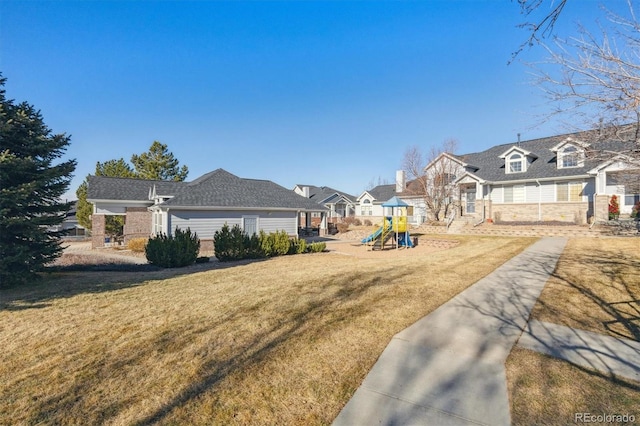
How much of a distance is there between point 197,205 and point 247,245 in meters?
5.65

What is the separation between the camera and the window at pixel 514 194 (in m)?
25.4

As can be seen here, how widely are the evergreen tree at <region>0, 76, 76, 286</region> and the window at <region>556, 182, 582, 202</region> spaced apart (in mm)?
29146

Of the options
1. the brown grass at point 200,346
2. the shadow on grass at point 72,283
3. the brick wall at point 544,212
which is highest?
the brick wall at point 544,212

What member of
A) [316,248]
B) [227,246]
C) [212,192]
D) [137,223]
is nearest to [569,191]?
[316,248]

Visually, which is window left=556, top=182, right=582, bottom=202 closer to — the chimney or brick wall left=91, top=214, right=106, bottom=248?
the chimney

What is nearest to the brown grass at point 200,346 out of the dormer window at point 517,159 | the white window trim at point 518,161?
the white window trim at point 518,161

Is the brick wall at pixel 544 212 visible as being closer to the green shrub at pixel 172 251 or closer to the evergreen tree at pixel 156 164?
the green shrub at pixel 172 251

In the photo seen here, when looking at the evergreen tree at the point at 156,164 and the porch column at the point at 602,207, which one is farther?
the evergreen tree at the point at 156,164

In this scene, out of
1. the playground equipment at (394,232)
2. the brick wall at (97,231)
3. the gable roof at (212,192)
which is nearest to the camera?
the gable roof at (212,192)

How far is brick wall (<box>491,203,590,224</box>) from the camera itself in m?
22.5

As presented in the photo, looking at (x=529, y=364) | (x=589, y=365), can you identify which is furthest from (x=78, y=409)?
(x=589, y=365)

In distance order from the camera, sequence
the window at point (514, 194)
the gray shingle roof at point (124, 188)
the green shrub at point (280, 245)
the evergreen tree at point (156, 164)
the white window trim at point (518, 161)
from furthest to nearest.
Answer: the evergreen tree at point (156, 164) → the white window trim at point (518, 161) → the window at point (514, 194) → the gray shingle roof at point (124, 188) → the green shrub at point (280, 245)

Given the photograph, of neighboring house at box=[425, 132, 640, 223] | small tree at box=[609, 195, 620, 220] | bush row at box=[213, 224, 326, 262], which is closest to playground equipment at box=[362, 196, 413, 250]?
bush row at box=[213, 224, 326, 262]

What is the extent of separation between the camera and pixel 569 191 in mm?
23219
